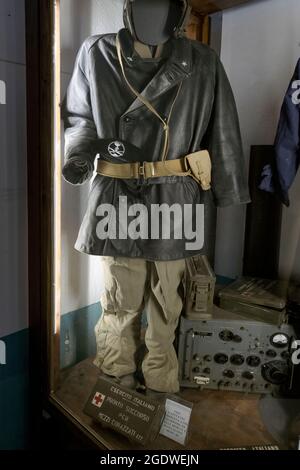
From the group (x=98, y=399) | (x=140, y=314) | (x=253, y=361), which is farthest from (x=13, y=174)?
(x=253, y=361)

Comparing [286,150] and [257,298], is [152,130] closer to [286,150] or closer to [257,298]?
[286,150]

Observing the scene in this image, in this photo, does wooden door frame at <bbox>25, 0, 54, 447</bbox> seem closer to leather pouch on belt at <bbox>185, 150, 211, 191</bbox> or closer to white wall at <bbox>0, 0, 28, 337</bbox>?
white wall at <bbox>0, 0, 28, 337</bbox>

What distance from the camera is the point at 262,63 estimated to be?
3.50ft

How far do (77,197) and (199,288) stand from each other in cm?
49

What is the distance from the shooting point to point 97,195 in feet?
3.85

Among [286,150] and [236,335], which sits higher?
[286,150]

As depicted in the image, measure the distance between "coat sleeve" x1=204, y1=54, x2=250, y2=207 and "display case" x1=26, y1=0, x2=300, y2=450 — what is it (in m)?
0.06

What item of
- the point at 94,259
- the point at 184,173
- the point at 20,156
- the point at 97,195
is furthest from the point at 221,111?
the point at 20,156

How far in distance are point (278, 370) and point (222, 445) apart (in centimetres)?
30

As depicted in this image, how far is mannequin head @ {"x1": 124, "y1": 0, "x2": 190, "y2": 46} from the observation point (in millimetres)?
1022

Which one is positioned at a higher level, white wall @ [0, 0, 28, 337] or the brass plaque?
white wall @ [0, 0, 28, 337]

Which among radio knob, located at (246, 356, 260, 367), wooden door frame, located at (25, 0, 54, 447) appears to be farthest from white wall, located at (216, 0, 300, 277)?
wooden door frame, located at (25, 0, 54, 447)

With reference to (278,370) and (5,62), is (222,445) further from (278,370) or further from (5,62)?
(5,62)

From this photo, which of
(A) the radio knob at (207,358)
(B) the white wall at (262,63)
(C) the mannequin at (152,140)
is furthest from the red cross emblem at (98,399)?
(B) the white wall at (262,63)
